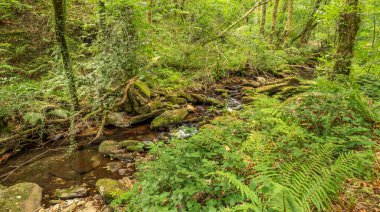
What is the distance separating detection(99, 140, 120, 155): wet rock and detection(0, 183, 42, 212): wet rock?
158 centimetres

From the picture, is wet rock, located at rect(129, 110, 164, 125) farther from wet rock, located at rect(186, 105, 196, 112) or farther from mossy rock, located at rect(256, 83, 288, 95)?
mossy rock, located at rect(256, 83, 288, 95)

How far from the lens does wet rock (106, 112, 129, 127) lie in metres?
6.86

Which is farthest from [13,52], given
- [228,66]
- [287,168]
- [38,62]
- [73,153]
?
[287,168]

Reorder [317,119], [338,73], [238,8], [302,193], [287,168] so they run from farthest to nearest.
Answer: [238,8] < [338,73] < [317,119] < [287,168] < [302,193]

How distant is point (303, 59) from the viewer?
14453 mm

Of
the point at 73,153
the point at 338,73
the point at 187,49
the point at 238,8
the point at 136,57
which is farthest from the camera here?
the point at 238,8

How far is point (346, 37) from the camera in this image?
460cm

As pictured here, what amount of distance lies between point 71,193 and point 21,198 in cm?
76

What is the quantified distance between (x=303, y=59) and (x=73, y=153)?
14.1 m

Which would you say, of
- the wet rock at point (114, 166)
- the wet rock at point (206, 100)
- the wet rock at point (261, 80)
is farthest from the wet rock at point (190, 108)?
the wet rock at point (261, 80)

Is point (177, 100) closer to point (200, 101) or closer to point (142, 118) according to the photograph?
point (200, 101)

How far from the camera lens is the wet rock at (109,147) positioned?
5512mm

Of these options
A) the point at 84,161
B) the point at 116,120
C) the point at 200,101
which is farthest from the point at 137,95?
the point at 84,161

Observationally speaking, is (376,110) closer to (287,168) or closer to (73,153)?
(287,168)
